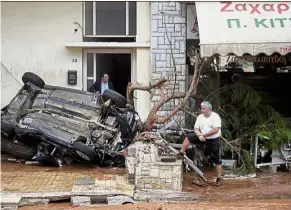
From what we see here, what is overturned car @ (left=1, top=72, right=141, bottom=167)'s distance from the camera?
38.9 ft

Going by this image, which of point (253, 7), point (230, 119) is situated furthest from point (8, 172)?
point (253, 7)

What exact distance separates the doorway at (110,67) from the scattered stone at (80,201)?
5869mm

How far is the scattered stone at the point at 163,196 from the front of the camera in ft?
31.6

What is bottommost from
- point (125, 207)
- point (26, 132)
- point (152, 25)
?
point (125, 207)

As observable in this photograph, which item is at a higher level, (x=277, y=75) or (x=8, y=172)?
(x=277, y=75)

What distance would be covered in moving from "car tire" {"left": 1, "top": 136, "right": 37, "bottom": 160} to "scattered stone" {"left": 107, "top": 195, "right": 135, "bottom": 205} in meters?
3.58

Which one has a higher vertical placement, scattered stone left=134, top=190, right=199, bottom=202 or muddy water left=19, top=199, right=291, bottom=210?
scattered stone left=134, top=190, right=199, bottom=202

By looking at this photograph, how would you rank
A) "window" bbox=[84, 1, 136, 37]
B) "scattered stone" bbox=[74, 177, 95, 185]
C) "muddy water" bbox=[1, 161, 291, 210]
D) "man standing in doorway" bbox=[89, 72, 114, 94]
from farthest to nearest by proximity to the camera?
"window" bbox=[84, 1, 136, 37] → "man standing in doorway" bbox=[89, 72, 114, 94] → "scattered stone" bbox=[74, 177, 95, 185] → "muddy water" bbox=[1, 161, 291, 210]

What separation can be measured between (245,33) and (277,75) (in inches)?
113

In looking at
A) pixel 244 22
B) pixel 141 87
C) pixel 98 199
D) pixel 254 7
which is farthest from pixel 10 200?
pixel 254 7

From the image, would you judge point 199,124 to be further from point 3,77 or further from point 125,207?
point 3,77

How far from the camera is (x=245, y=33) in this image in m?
12.2

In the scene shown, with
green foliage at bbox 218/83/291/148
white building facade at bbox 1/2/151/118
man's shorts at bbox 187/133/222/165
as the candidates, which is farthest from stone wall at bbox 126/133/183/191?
white building facade at bbox 1/2/151/118

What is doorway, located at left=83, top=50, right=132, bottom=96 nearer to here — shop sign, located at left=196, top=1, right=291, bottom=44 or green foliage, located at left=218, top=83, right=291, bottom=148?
shop sign, located at left=196, top=1, right=291, bottom=44
